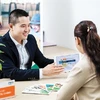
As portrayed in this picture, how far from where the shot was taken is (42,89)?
1805 millimetres

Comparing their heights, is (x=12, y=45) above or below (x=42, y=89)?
above

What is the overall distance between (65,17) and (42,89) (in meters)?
1.85

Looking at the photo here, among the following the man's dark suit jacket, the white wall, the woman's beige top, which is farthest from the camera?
the white wall

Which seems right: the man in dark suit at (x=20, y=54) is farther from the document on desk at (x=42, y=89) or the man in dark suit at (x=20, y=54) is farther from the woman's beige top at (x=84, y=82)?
the woman's beige top at (x=84, y=82)

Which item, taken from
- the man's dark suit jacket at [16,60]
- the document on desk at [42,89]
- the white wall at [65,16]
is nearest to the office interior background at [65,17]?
the white wall at [65,16]

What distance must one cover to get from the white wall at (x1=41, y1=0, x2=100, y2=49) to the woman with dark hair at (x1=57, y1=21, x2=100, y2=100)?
4.79 ft

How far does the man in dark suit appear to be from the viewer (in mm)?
2051

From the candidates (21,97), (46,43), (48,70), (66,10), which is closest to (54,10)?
(66,10)

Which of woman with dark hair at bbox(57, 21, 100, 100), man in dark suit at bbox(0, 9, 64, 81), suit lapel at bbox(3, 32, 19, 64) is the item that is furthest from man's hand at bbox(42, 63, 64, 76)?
woman with dark hair at bbox(57, 21, 100, 100)

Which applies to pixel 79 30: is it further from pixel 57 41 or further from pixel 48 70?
pixel 57 41

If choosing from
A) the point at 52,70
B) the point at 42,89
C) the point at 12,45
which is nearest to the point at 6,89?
the point at 42,89

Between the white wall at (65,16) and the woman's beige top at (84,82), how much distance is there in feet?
5.06

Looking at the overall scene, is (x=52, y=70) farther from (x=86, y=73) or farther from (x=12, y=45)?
(x=86, y=73)

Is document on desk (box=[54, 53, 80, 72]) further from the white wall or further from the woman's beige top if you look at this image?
the white wall
